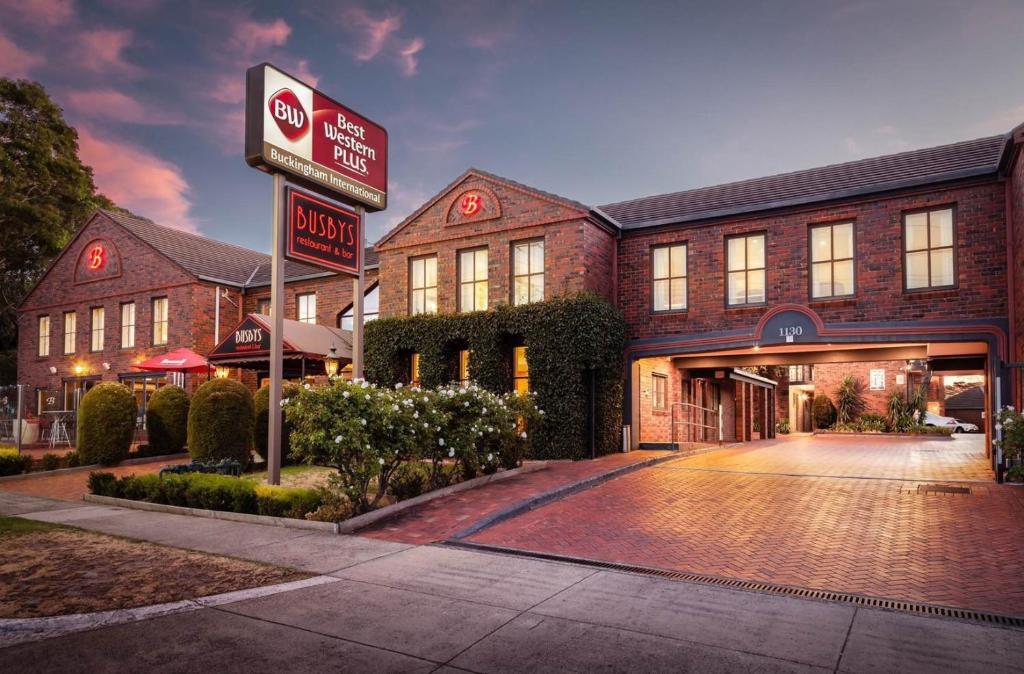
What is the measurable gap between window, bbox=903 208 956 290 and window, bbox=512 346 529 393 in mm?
9087

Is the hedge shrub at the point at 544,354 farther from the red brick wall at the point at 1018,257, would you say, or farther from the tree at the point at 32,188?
the tree at the point at 32,188

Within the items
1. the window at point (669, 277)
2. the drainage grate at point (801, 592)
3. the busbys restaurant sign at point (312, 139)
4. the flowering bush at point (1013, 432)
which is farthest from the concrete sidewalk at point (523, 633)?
the window at point (669, 277)

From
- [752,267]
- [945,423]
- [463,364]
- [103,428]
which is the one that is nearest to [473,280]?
[463,364]

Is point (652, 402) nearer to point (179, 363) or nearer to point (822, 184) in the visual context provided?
point (822, 184)

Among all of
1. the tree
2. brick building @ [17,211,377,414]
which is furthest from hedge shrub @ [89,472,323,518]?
the tree

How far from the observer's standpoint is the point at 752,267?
55.9ft

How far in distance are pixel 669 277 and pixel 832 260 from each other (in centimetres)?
390

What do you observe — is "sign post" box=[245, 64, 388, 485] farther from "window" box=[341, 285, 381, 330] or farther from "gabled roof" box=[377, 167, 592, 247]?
"window" box=[341, 285, 381, 330]

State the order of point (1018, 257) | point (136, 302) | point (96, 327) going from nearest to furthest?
point (1018, 257) → point (136, 302) → point (96, 327)

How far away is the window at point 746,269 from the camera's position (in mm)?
16953

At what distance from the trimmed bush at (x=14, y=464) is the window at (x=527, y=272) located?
1188 cm

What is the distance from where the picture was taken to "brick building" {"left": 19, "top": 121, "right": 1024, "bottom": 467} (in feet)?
47.4

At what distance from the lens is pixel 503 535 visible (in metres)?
8.65

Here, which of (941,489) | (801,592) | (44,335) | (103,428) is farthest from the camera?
(44,335)
